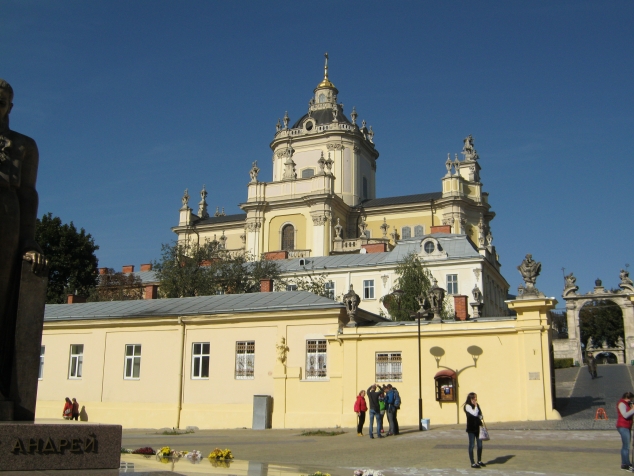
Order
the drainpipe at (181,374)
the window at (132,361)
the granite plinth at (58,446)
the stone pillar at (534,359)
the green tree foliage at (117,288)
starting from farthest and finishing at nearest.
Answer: the green tree foliage at (117,288), the window at (132,361), the drainpipe at (181,374), the stone pillar at (534,359), the granite plinth at (58,446)

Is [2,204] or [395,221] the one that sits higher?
[395,221]

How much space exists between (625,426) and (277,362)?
15565 mm

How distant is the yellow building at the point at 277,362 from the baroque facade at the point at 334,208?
93.6 feet

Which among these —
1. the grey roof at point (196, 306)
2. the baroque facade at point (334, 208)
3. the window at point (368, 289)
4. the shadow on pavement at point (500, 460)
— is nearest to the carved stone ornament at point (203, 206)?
the baroque facade at point (334, 208)

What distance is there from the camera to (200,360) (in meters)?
28.5

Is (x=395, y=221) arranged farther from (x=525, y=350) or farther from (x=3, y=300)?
(x=3, y=300)

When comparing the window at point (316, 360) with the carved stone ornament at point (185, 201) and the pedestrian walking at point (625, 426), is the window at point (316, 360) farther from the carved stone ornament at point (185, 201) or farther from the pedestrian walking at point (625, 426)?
the carved stone ornament at point (185, 201)

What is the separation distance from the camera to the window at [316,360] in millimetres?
26594

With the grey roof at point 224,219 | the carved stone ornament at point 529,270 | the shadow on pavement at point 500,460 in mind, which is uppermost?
the grey roof at point 224,219

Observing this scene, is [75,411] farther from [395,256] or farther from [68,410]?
[395,256]

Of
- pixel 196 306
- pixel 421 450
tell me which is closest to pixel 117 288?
pixel 196 306

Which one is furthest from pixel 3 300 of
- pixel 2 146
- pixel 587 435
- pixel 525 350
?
pixel 525 350

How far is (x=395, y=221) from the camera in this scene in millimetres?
75188

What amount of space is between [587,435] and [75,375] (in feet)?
69.4
